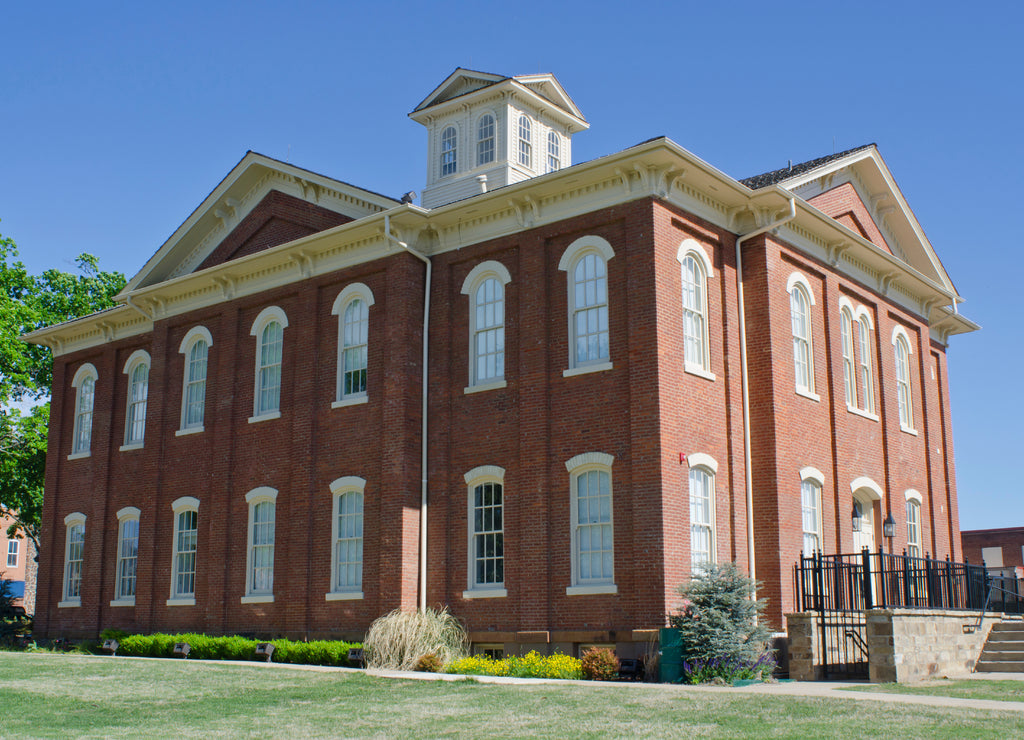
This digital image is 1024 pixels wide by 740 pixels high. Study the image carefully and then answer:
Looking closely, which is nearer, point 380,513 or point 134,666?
point 134,666

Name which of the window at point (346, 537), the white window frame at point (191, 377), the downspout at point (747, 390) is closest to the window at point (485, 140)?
the downspout at point (747, 390)

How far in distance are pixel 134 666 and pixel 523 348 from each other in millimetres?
9143

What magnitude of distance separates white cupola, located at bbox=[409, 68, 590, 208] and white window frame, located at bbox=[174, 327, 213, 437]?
639 cm

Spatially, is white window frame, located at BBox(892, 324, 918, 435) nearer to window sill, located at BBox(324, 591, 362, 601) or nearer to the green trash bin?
the green trash bin

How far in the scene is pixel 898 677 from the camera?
54.9ft

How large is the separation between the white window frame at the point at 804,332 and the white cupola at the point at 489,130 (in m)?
6.70

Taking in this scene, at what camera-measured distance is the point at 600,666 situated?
1764 cm

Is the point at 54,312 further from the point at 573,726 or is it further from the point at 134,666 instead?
the point at 573,726

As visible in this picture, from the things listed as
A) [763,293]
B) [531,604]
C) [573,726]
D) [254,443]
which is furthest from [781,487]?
[254,443]

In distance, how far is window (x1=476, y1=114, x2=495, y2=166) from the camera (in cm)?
2534

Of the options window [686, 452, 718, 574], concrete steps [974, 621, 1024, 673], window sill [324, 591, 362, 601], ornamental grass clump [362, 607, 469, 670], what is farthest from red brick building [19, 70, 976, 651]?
concrete steps [974, 621, 1024, 673]

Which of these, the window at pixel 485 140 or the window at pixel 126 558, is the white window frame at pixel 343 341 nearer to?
the window at pixel 485 140

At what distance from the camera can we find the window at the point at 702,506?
19.3 meters

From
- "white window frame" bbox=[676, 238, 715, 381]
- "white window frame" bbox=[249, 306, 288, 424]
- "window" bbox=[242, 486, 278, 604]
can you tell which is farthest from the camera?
"white window frame" bbox=[249, 306, 288, 424]
